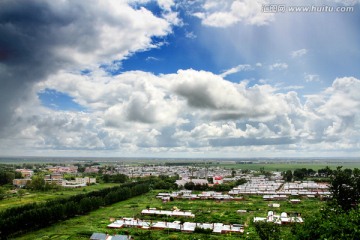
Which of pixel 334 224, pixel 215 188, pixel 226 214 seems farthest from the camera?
pixel 215 188

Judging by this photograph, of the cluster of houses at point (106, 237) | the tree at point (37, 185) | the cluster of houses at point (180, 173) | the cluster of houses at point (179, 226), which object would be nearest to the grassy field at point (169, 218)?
the cluster of houses at point (179, 226)

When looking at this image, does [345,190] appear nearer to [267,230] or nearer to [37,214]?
[267,230]

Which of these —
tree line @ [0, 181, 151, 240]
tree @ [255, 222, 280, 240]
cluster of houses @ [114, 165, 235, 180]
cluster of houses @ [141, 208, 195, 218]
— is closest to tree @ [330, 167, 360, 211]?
tree @ [255, 222, 280, 240]

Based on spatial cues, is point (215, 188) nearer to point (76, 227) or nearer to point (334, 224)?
point (76, 227)

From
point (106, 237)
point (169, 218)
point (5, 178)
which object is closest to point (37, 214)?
point (106, 237)

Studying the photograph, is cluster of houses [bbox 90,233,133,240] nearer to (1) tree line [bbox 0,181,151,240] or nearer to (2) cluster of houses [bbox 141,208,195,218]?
(1) tree line [bbox 0,181,151,240]

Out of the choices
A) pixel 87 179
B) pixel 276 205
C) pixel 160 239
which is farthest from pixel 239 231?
pixel 87 179
